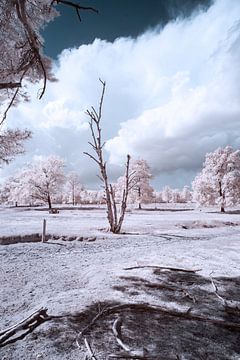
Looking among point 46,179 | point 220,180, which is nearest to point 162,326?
point 220,180

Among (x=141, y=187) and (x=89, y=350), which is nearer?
(x=89, y=350)

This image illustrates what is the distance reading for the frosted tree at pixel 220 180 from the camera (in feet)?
101

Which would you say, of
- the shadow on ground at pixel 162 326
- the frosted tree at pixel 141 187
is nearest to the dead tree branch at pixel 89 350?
the shadow on ground at pixel 162 326

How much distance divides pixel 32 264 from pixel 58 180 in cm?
3647

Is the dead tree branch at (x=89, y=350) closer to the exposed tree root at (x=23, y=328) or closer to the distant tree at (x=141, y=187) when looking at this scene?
the exposed tree root at (x=23, y=328)

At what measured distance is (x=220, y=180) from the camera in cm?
3234

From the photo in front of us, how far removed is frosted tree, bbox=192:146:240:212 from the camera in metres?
30.9

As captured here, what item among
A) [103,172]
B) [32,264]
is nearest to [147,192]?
[103,172]

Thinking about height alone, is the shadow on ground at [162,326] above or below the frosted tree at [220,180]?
below

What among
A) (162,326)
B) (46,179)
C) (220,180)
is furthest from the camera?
(46,179)

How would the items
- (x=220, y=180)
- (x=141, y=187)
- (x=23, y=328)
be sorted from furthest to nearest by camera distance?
(x=141, y=187) → (x=220, y=180) → (x=23, y=328)

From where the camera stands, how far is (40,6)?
140 inches

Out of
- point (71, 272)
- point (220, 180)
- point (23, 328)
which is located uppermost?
point (220, 180)

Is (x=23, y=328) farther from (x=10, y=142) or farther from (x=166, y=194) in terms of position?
(x=166, y=194)
